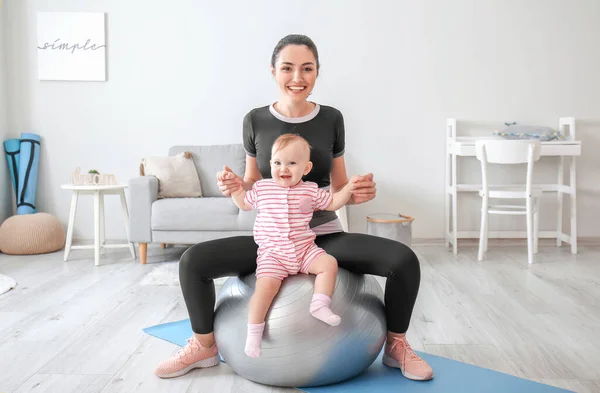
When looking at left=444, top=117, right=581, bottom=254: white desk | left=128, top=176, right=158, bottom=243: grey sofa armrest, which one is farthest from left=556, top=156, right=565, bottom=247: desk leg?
left=128, top=176, right=158, bottom=243: grey sofa armrest

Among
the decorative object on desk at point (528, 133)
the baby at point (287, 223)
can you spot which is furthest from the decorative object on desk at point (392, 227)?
the baby at point (287, 223)

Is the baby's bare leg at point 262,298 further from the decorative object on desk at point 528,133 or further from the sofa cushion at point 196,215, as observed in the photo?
the decorative object on desk at point 528,133

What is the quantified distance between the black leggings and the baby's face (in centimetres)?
24

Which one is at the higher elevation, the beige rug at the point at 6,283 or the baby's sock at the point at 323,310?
the baby's sock at the point at 323,310

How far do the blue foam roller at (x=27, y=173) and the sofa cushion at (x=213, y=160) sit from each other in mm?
1064

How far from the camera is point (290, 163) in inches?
74.2

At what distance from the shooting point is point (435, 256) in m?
4.21

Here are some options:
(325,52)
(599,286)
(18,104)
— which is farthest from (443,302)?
(18,104)

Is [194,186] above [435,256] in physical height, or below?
above

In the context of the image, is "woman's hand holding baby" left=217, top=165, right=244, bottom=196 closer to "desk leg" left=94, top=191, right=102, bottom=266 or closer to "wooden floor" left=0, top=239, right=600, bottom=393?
"wooden floor" left=0, top=239, right=600, bottom=393

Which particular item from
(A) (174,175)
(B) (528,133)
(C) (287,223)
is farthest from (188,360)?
(B) (528,133)

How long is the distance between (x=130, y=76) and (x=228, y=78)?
0.74 m

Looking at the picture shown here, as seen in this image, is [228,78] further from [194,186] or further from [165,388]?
[165,388]

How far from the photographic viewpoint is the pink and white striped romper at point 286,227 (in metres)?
1.86
